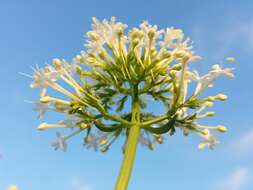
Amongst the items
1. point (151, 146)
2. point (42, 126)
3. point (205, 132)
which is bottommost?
point (42, 126)

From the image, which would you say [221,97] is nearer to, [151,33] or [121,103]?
[151,33]

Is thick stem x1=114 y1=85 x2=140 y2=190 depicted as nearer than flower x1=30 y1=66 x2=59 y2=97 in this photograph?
Yes

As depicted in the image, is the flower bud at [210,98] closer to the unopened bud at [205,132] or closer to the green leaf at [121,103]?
the unopened bud at [205,132]

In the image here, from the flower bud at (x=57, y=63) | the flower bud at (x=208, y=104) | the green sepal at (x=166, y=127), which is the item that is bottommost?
the green sepal at (x=166, y=127)

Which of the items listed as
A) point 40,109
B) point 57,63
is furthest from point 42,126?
point 57,63

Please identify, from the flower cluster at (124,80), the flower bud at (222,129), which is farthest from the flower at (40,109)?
the flower bud at (222,129)

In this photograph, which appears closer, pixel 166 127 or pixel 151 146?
pixel 166 127

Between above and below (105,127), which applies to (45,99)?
above

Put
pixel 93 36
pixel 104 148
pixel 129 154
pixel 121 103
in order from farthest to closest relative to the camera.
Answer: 1. pixel 104 148
2. pixel 121 103
3. pixel 93 36
4. pixel 129 154

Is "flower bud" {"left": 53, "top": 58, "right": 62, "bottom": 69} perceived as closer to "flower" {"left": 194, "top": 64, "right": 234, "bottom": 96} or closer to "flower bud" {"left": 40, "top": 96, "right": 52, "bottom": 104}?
"flower bud" {"left": 40, "top": 96, "right": 52, "bottom": 104}

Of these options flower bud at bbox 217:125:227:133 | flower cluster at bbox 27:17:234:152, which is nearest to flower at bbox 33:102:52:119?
flower cluster at bbox 27:17:234:152

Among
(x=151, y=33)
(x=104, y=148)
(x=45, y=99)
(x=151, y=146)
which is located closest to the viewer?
(x=45, y=99)

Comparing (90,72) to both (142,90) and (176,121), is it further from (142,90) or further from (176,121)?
(176,121)
